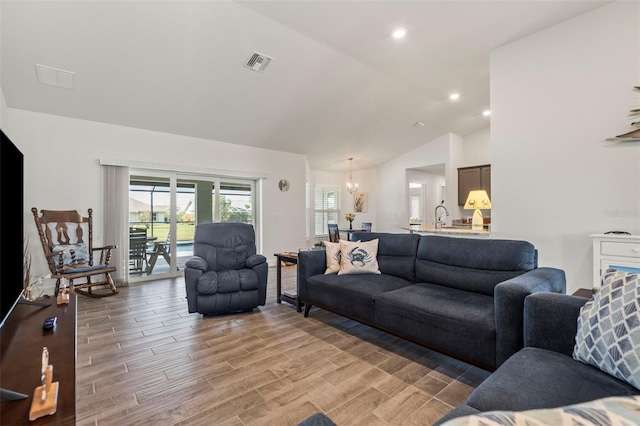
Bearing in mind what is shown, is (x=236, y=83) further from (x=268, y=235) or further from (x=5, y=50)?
(x=268, y=235)

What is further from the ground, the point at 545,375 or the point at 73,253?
the point at 73,253

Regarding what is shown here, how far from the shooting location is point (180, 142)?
5.18 meters

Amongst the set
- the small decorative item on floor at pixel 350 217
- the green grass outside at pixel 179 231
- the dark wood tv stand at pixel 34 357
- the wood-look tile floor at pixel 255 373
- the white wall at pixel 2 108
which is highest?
the white wall at pixel 2 108

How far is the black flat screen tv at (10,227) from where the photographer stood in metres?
1.26

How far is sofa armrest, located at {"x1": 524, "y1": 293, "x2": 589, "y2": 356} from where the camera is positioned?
4.69ft

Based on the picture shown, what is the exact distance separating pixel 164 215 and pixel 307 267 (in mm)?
3287

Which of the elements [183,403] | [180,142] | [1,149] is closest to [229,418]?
[183,403]

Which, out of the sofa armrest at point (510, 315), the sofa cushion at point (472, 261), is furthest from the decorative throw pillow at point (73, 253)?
the sofa armrest at point (510, 315)

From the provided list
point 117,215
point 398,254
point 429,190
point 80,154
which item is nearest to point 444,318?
point 398,254

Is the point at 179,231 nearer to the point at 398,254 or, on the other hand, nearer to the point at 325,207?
the point at 398,254

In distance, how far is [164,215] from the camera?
5168 mm

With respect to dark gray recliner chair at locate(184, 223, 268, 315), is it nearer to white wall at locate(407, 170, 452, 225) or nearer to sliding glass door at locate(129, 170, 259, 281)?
sliding glass door at locate(129, 170, 259, 281)

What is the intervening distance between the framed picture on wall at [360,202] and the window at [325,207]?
53cm

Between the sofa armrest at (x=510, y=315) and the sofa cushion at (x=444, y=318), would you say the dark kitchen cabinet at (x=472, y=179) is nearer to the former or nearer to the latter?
the sofa cushion at (x=444, y=318)
